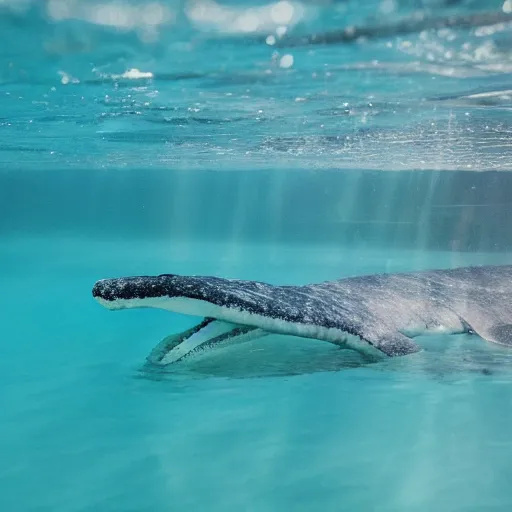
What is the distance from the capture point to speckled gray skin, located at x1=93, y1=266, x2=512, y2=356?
22.0ft

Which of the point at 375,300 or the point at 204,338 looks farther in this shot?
the point at 375,300

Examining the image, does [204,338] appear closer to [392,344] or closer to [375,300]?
[392,344]

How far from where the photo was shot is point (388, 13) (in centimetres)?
1121

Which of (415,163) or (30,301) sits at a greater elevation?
(415,163)

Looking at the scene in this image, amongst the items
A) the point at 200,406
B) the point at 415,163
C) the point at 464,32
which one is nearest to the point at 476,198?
the point at 415,163

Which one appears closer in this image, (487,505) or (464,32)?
(487,505)

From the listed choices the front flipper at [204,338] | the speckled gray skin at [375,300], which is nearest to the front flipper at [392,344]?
the speckled gray skin at [375,300]

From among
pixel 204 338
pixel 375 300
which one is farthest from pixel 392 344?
pixel 204 338

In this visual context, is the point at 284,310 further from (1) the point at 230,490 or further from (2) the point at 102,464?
(2) the point at 102,464

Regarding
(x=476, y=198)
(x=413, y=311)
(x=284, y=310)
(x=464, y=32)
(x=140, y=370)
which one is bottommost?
(x=476, y=198)

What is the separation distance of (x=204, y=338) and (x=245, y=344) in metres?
2.17

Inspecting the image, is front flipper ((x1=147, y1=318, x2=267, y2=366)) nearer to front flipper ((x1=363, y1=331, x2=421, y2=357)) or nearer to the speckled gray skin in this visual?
the speckled gray skin

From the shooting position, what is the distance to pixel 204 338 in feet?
27.9

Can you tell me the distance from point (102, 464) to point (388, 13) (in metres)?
9.68
